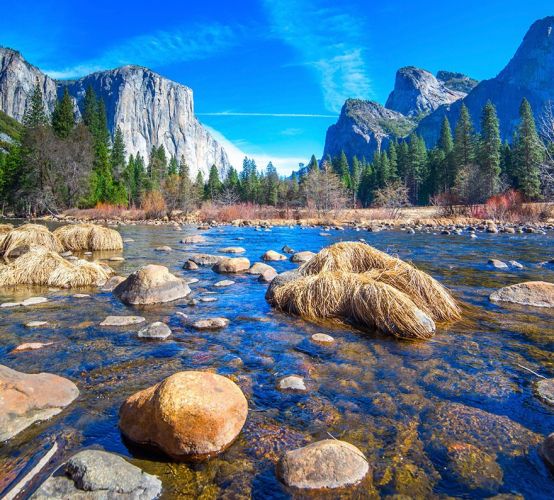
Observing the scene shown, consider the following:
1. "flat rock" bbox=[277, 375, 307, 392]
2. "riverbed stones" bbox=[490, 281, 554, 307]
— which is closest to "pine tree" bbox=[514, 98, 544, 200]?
"riverbed stones" bbox=[490, 281, 554, 307]

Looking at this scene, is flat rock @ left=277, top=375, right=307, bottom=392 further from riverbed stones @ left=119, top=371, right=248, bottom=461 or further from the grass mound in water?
the grass mound in water

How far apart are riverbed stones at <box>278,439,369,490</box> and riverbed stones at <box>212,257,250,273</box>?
28.9 feet

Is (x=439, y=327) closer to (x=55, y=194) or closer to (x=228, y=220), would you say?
(x=228, y=220)

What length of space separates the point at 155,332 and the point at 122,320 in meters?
1.03

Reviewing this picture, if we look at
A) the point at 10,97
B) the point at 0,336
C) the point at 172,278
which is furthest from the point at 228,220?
the point at 10,97

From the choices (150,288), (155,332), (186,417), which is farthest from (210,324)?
(186,417)

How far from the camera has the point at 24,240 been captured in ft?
46.0

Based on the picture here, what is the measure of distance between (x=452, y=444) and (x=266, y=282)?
23.6 ft

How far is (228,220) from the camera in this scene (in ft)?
153

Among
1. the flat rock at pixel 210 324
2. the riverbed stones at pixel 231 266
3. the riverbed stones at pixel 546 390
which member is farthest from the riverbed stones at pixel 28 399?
the riverbed stones at pixel 231 266

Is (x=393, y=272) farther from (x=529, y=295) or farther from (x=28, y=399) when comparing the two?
(x=28, y=399)

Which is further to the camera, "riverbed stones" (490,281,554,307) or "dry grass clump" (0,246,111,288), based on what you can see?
"dry grass clump" (0,246,111,288)

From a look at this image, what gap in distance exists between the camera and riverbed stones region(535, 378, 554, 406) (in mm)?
4010

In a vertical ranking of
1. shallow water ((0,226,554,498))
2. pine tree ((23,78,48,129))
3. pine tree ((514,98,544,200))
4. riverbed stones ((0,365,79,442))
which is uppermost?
pine tree ((23,78,48,129))
